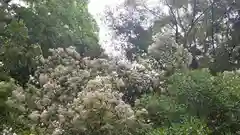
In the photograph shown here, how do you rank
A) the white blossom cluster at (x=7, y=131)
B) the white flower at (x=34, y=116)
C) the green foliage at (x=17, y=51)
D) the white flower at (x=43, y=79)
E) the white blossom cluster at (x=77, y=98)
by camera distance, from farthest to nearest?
the green foliage at (x=17, y=51) → the white flower at (x=43, y=79) → the white flower at (x=34, y=116) → the white blossom cluster at (x=77, y=98) → the white blossom cluster at (x=7, y=131)

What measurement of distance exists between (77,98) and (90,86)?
420 millimetres

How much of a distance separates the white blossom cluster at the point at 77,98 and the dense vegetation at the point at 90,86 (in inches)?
0.9

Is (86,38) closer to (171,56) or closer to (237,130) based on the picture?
(171,56)

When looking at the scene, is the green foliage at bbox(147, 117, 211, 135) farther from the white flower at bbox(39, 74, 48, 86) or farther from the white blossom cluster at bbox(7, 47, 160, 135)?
the white flower at bbox(39, 74, 48, 86)

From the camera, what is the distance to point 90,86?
10.6m

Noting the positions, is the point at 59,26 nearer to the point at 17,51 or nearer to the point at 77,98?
the point at 17,51

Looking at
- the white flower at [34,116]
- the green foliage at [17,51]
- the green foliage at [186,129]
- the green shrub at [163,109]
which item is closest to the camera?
the green foliage at [186,129]

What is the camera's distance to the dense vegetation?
10328 millimetres

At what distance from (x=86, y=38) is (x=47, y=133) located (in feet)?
23.5

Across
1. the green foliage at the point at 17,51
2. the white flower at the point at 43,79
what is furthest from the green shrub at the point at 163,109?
the green foliage at the point at 17,51

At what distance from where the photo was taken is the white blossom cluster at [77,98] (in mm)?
10258

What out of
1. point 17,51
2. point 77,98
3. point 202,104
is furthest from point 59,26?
point 202,104

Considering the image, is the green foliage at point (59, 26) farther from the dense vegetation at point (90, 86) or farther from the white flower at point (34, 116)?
the white flower at point (34, 116)

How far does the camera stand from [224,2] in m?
21.0
